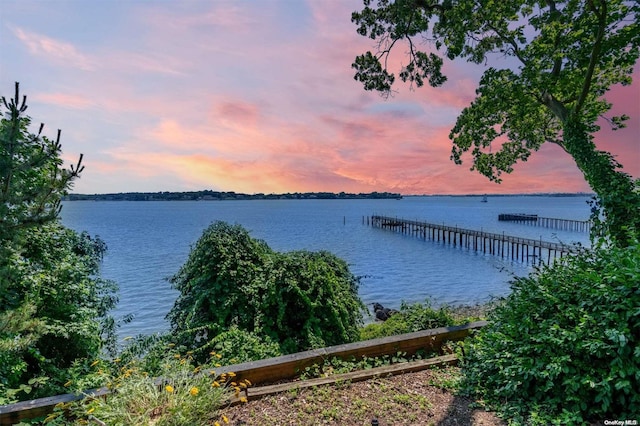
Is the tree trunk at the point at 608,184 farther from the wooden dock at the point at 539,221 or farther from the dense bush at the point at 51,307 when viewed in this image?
the wooden dock at the point at 539,221

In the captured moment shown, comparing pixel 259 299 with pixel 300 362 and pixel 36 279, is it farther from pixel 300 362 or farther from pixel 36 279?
pixel 36 279

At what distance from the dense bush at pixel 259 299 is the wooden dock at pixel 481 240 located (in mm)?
20125

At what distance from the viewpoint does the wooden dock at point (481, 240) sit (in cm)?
2688

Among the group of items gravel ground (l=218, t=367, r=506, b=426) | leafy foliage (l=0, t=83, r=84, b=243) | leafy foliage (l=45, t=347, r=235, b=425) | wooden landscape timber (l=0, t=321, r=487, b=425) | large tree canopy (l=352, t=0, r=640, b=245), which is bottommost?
gravel ground (l=218, t=367, r=506, b=426)

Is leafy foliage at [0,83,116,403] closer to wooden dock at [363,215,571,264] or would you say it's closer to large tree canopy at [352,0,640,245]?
large tree canopy at [352,0,640,245]

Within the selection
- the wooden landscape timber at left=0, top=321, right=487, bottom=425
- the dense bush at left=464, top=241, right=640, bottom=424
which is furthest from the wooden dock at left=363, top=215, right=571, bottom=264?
the dense bush at left=464, top=241, right=640, bottom=424

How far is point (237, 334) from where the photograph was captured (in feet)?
15.9

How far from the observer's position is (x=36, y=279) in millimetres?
4195

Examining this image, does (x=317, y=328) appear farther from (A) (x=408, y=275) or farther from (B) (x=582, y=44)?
(A) (x=408, y=275)

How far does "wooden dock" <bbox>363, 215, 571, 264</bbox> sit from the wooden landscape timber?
2036cm

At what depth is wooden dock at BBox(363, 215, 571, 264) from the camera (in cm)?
2688

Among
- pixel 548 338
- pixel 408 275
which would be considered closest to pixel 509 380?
pixel 548 338

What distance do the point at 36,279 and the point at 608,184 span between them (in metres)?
11.1

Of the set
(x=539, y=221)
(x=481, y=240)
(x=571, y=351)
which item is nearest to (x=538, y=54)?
(x=571, y=351)
